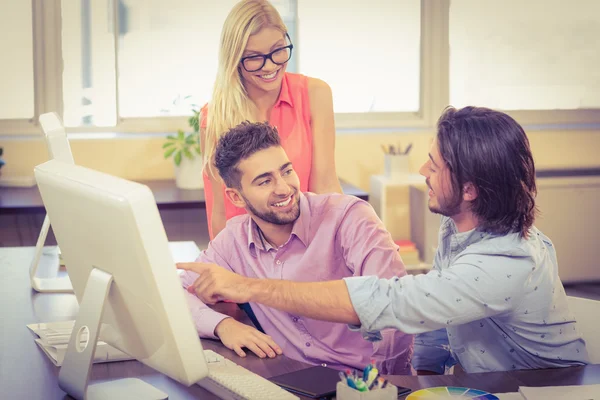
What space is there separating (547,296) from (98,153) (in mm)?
3359

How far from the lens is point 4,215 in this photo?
3.60 metres

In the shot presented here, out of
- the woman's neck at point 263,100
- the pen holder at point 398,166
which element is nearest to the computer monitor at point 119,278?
the woman's neck at point 263,100

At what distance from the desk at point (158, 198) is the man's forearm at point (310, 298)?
83.5 inches

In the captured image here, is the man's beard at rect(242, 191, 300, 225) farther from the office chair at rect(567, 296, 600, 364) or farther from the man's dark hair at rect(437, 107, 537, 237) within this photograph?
the office chair at rect(567, 296, 600, 364)

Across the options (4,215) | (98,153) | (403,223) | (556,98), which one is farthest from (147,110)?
(556,98)

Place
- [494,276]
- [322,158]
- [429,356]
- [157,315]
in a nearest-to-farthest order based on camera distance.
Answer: [157,315], [494,276], [429,356], [322,158]

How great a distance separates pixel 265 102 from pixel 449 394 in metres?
1.54

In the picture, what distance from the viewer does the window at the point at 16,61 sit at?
4535mm

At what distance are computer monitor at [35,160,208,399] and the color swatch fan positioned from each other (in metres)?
0.42

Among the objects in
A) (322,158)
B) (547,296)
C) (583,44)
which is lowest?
(547,296)

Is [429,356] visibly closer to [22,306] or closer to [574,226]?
[22,306]

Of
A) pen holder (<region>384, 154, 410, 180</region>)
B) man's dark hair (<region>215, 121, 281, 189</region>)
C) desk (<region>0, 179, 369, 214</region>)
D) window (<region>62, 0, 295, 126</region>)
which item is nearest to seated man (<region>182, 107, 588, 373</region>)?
man's dark hair (<region>215, 121, 281, 189</region>)

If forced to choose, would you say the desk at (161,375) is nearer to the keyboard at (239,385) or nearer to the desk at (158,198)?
the keyboard at (239,385)

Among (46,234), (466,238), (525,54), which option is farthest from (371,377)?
(525,54)
